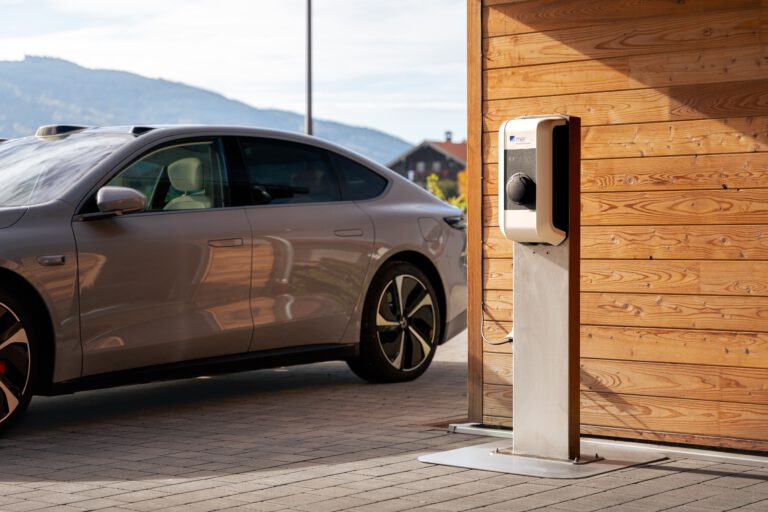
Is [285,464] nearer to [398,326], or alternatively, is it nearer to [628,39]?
[628,39]

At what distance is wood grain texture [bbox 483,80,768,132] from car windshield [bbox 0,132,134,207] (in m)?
2.31

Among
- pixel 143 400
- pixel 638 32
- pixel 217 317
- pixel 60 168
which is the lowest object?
pixel 143 400

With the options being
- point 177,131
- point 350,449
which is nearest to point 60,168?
point 177,131

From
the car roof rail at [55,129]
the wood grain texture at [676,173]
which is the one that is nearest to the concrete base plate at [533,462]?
the wood grain texture at [676,173]

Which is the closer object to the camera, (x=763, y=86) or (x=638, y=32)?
(x=763, y=86)

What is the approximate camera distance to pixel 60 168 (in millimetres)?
7137

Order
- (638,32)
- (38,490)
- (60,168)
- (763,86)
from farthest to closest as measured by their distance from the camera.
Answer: (60,168) → (638,32) → (763,86) → (38,490)

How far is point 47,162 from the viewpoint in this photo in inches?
284

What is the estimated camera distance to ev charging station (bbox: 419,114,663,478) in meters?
5.61

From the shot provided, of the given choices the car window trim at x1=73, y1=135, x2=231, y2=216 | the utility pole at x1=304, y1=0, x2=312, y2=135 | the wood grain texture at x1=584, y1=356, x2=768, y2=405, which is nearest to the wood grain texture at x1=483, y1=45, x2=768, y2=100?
the wood grain texture at x1=584, y1=356, x2=768, y2=405

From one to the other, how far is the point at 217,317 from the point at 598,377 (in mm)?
2367

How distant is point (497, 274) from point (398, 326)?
2095 mm

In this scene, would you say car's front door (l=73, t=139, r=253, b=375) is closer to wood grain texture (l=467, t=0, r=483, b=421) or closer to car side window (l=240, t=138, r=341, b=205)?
car side window (l=240, t=138, r=341, b=205)

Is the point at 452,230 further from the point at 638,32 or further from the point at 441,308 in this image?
the point at 638,32
